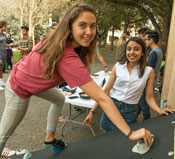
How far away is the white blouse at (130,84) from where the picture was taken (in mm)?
2008

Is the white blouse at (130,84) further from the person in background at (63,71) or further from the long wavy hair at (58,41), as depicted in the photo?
the long wavy hair at (58,41)

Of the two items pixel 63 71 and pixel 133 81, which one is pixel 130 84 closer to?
pixel 133 81

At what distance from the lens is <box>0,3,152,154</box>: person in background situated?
47.6 inches

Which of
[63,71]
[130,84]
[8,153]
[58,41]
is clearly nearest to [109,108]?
[63,71]

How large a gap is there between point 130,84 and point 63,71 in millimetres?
1001

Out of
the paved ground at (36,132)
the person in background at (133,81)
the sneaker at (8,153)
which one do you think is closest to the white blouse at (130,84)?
the person in background at (133,81)

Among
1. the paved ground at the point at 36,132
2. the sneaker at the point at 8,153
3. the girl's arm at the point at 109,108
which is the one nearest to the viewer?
the girl's arm at the point at 109,108

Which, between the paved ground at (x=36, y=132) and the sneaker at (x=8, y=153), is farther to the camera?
the paved ground at (x=36, y=132)

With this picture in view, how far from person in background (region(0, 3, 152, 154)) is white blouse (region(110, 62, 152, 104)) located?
0.78m

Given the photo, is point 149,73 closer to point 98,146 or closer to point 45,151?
point 98,146

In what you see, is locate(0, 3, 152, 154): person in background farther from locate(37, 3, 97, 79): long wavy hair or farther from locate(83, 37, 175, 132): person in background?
locate(83, 37, 175, 132): person in background

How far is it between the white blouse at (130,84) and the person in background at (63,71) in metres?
0.78

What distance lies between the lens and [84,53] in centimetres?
170

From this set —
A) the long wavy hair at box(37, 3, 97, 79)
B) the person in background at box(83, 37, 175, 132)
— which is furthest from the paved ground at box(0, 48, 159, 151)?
the long wavy hair at box(37, 3, 97, 79)
